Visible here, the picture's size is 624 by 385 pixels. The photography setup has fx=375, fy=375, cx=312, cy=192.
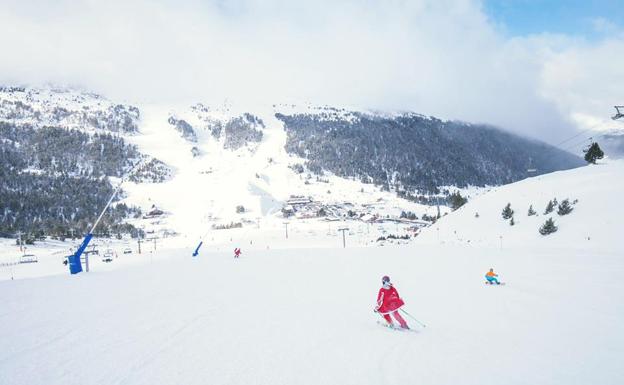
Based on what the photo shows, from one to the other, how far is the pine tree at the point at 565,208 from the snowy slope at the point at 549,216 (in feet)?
1.91

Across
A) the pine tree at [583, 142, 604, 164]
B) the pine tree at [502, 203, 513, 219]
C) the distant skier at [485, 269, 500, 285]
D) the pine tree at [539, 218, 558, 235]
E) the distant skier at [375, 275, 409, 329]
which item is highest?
the pine tree at [583, 142, 604, 164]

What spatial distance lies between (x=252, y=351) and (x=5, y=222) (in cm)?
20407

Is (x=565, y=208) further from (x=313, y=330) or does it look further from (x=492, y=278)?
(x=313, y=330)

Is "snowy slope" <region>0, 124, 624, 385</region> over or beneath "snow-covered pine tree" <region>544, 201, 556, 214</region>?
beneath

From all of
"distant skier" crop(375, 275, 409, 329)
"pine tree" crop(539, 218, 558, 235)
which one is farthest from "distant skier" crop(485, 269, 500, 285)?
"pine tree" crop(539, 218, 558, 235)

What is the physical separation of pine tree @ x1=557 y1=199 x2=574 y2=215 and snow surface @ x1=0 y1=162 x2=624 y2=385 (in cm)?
1853

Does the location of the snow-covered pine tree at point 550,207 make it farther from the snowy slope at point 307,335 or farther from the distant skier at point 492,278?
the distant skier at point 492,278

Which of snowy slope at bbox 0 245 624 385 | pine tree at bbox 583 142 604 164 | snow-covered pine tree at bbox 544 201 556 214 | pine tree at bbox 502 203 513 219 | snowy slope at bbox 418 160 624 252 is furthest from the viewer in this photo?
pine tree at bbox 583 142 604 164

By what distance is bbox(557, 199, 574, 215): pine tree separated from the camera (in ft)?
136

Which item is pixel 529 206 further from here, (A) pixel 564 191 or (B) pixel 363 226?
(B) pixel 363 226

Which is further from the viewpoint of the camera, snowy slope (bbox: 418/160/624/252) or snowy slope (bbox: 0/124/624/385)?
snowy slope (bbox: 418/160/624/252)

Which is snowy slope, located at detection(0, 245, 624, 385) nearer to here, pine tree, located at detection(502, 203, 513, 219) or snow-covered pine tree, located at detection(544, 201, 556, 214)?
snow-covered pine tree, located at detection(544, 201, 556, 214)

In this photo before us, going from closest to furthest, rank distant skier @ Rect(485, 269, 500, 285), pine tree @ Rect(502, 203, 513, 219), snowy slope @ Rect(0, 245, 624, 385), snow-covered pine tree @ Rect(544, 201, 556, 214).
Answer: snowy slope @ Rect(0, 245, 624, 385)
distant skier @ Rect(485, 269, 500, 285)
snow-covered pine tree @ Rect(544, 201, 556, 214)
pine tree @ Rect(502, 203, 513, 219)

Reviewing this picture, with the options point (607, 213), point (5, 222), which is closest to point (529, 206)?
point (607, 213)
